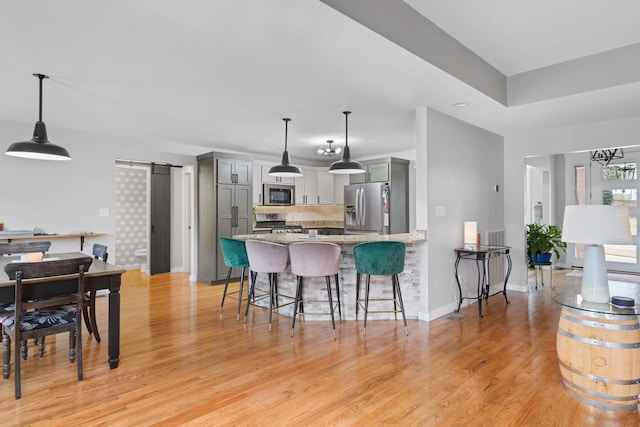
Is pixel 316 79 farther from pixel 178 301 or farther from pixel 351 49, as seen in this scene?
pixel 178 301

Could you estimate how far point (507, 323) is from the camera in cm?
390

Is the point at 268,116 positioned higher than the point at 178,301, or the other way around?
the point at 268,116

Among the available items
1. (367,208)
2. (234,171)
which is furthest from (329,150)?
(234,171)

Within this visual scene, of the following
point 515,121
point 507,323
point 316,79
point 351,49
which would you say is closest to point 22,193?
point 316,79

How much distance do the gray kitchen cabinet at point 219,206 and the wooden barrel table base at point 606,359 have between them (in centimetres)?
509

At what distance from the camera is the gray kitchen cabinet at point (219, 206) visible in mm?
6148

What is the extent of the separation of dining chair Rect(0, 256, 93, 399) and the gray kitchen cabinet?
339 centimetres

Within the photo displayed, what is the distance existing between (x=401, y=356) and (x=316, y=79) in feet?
8.35

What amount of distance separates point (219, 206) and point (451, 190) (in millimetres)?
3788

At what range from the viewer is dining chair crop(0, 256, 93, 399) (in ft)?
7.80

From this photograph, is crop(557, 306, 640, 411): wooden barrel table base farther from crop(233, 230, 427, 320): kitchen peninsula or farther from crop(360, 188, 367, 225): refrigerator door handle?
crop(360, 188, 367, 225): refrigerator door handle

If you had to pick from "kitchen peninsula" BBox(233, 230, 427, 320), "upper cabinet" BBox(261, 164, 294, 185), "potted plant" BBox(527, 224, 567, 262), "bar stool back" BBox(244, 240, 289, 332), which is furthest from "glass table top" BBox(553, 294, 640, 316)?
"upper cabinet" BBox(261, 164, 294, 185)

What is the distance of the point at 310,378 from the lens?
8.64 feet

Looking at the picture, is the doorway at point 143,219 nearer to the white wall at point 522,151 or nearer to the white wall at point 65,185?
the white wall at point 65,185
